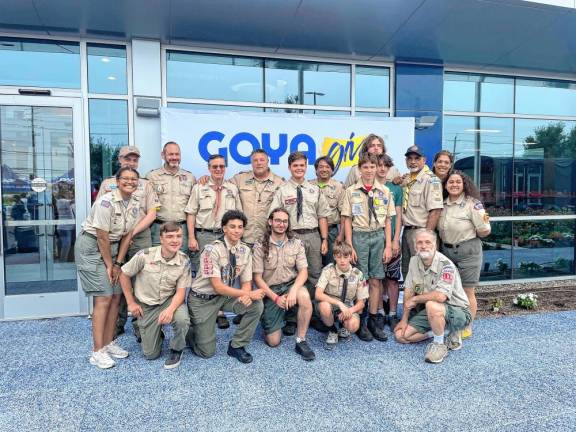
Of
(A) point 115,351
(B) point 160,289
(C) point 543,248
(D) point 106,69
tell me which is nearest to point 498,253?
(C) point 543,248

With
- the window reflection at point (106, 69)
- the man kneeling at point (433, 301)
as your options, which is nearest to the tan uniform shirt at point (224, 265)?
the man kneeling at point (433, 301)

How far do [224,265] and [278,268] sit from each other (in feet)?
1.57

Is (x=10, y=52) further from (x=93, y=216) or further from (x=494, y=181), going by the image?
(x=494, y=181)

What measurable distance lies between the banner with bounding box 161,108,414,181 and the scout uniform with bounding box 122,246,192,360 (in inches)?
51.8

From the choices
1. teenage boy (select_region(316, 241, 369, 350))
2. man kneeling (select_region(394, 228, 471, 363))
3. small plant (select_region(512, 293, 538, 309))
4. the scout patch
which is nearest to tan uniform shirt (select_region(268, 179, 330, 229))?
teenage boy (select_region(316, 241, 369, 350))

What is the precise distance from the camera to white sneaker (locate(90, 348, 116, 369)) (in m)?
2.97

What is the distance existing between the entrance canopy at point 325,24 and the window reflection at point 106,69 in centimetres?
16

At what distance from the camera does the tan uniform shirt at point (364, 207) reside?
142 inches

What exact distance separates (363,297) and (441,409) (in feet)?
3.70

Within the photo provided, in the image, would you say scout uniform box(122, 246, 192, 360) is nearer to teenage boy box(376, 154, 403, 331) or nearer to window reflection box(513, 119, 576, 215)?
teenage boy box(376, 154, 403, 331)

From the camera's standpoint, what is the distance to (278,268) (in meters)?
3.45

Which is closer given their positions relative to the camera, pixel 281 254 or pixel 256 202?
pixel 281 254

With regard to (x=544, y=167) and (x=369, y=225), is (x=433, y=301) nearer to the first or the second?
(x=369, y=225)

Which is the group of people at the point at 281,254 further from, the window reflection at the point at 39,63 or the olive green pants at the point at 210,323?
the window reflection at the point at 39,63
